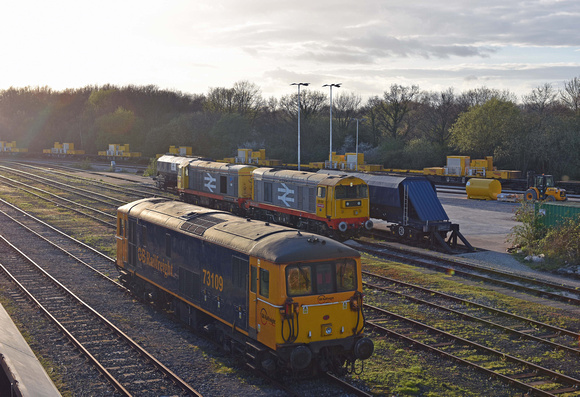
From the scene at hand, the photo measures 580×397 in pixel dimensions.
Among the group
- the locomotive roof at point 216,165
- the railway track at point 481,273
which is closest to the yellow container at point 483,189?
the locomotive roof at point 216,165

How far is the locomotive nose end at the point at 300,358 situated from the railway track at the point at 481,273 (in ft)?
40.8

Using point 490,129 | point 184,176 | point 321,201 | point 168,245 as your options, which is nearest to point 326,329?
point 168,245

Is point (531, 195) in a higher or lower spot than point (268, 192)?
lower

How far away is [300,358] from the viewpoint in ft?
37.9

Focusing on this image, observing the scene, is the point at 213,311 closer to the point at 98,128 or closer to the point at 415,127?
the point at 415,127

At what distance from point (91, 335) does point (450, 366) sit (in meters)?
9.87

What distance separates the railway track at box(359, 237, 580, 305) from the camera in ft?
69.3

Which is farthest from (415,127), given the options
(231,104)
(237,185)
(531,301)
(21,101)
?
(21,101)

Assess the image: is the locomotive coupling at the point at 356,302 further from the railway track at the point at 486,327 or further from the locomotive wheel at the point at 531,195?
the locomotive wheel at the point at 531,195

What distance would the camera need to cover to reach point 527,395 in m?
12.2

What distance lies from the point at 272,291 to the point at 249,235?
6.71 feet

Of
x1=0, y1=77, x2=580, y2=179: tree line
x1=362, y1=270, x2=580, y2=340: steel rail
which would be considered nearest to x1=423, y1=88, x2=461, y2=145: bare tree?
x1=0, y1=77, x2=580, y2=179: tree line

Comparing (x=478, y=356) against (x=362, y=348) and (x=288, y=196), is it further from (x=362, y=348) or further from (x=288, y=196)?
(x=288, y=196)

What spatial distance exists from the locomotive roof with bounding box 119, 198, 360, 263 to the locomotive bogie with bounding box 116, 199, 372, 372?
2 centimetres
